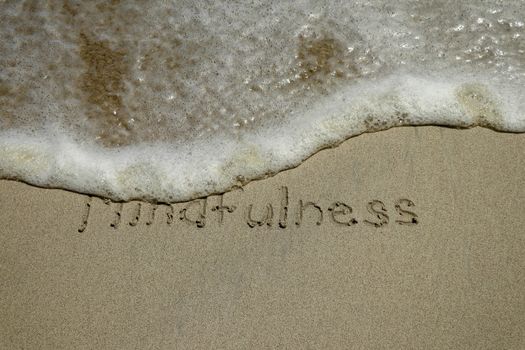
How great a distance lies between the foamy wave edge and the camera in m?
2.42

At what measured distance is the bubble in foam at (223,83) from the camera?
246 centimetres

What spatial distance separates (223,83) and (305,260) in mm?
988

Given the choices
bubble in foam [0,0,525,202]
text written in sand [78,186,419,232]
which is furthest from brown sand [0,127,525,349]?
bubble in foam [0,0,525,202]

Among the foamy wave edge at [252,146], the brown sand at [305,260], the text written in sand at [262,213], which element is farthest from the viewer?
the foamy wave edge at [252,146]

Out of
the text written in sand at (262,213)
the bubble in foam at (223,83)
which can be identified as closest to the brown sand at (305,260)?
the text written in sand at (262,213)

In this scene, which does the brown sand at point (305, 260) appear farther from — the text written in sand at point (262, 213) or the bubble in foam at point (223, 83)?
the bubble in foam at point (223, 83)

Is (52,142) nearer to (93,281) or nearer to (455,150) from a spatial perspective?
(93,281)

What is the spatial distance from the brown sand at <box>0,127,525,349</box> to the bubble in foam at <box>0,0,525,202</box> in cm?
12

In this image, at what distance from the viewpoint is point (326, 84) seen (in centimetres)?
261

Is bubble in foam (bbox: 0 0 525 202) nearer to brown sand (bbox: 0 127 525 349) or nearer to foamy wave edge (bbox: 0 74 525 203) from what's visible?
foamy wave edge (bbox: 0 74 525 203)

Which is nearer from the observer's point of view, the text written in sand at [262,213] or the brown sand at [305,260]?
the brown sand at [305,260]

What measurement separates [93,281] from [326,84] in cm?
136

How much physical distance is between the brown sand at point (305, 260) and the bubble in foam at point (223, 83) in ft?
0.40

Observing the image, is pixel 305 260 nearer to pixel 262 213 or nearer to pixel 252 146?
pixel 262 213
